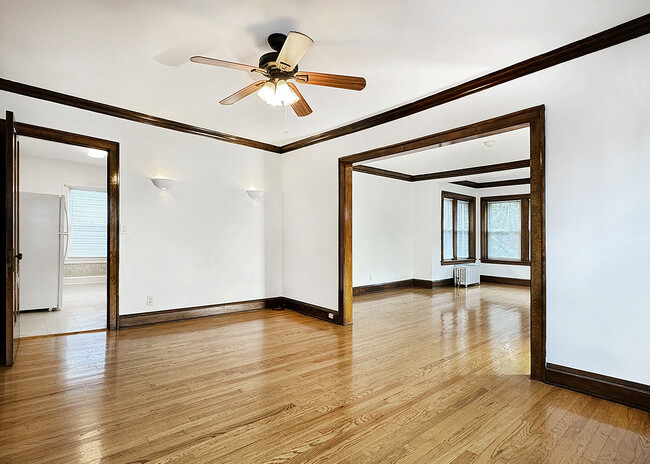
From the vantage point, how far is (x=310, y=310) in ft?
17.4

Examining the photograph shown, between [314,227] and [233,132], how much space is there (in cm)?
183

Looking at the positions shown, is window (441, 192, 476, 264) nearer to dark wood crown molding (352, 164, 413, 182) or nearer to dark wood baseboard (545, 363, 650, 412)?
dark wood crown molding (352, 164, 413, 182)

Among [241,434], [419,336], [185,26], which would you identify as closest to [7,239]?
[185,26]

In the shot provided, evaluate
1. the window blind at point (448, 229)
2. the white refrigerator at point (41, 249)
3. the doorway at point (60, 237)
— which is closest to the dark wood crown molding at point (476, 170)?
the window blind at point (448, 229)

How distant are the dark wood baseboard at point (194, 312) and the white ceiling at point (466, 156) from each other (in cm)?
276

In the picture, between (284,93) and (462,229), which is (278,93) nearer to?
(284,93)

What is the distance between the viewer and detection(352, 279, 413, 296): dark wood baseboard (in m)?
7.28

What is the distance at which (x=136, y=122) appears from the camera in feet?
14.8

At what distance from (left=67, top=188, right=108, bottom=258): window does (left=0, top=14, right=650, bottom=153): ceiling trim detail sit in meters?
4.68

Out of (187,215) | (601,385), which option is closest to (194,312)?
(187,215)

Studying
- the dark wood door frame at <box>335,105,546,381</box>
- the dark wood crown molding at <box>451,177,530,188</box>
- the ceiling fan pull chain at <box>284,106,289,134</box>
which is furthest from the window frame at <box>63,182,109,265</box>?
the dark wood crown molding at <box>451,177,530,188</box>

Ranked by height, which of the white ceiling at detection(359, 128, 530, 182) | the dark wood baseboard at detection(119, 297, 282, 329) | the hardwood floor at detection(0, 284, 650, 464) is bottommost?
the hardwood floor at detection(0, 284, 650, 464)

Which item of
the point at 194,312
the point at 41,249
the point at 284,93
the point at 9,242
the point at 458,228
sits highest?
the point at 284,93

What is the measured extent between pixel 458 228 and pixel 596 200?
6660 millimetres
